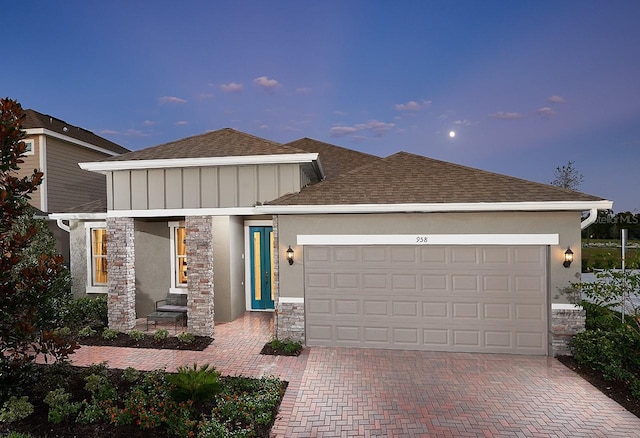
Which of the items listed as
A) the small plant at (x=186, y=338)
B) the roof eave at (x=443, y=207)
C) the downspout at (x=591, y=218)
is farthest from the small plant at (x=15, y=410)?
the downspout at (x=591, y=218)

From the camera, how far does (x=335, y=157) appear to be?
44.6 ft

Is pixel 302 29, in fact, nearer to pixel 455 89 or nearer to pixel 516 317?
pixel 455 89

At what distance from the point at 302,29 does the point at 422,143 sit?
16864mm

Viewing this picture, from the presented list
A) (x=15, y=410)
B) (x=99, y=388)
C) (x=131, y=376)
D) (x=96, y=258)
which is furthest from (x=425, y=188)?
(x=96, y=258)

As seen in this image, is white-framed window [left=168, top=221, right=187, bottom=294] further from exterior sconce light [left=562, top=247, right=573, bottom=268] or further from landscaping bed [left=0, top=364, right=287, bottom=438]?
exterior sconce light [left=562, top=247, right=573, bottom=268]

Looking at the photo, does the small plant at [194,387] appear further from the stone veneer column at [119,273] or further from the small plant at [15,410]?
the stone veneer column at [119,273]


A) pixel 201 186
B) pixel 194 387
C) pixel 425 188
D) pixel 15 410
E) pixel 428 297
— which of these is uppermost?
pixel 201 186

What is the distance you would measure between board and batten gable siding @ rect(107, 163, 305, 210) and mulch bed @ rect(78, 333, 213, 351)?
3.39 meters

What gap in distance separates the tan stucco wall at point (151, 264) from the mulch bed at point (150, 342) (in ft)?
5.68

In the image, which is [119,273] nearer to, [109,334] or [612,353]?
[109,334]

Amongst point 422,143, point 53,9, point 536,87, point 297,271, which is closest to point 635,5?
point 536,87

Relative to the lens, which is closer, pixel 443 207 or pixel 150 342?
pixel 443 207

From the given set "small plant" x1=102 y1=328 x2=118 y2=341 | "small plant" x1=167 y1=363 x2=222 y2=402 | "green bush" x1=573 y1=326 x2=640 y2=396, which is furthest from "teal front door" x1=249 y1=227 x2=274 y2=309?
"green bush" x1=573 y1=326 x2=640 y2=396

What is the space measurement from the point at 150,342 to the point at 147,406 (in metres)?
3.79
